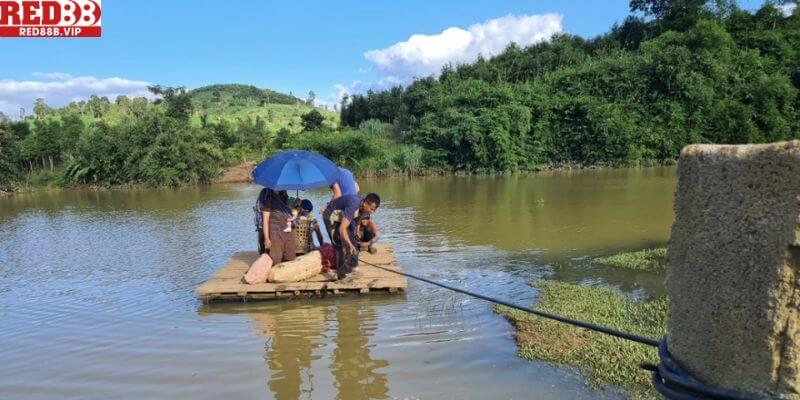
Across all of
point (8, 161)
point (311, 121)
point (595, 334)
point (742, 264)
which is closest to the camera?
point (742, 264)

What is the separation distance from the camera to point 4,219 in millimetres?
17359

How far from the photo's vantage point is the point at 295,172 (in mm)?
7305

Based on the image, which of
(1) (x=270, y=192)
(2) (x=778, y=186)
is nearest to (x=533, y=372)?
(2) (x=778, y=186)

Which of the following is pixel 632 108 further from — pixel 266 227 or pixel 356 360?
pixel 356 360

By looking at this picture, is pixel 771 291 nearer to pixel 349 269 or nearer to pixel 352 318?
pixel 352 318

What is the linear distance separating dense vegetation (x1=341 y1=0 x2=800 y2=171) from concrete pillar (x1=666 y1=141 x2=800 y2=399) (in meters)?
30.5

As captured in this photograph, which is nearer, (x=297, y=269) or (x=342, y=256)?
(x=297, y=269)

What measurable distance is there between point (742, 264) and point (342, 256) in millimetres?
5854

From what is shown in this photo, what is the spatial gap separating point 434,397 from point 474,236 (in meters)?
7.46

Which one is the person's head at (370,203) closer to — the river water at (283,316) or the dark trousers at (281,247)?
the river water at (283,316)

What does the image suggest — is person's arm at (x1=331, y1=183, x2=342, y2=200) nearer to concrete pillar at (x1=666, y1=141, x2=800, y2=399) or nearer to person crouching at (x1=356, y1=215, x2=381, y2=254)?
person crouching at (x1=356, y1=215, x2=381, y2=254)

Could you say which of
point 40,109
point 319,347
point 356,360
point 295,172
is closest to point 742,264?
point 356,360

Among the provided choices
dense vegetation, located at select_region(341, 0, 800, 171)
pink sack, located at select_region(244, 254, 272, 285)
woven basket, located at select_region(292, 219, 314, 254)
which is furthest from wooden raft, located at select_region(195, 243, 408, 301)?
dense vegetation, located at select_region(341, 0, 800, 171)

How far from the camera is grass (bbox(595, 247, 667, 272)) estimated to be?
7938 mm
